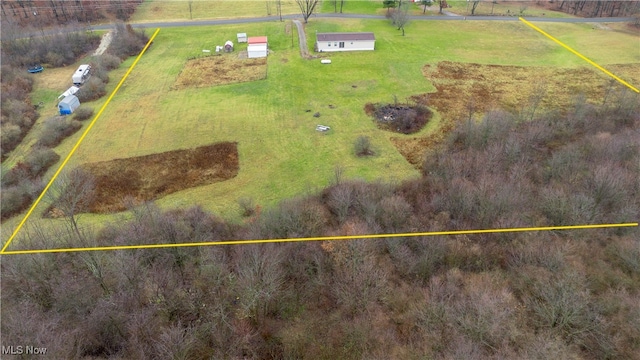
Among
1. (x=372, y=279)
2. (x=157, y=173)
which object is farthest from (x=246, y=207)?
(x=372, y=279)

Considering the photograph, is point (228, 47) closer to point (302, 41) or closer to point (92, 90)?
point (302, 41)

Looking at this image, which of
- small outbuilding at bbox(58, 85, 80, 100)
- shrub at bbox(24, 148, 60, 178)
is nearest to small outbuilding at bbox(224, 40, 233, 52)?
small outbuilding at bbox(58, 85, 80, 100)

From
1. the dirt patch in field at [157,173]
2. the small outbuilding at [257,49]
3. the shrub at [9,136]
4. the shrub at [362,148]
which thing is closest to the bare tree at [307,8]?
the small outbuilding at [257,49]

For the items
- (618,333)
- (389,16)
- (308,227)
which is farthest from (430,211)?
(389,16)

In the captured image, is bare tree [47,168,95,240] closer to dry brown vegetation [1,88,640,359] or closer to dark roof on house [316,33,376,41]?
dry brown vegetation [1,88,640,359]

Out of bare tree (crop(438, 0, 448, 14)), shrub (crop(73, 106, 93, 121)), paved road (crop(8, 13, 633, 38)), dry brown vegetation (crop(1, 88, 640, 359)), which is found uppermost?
bare tree (crop(438, 0, 448, 14))

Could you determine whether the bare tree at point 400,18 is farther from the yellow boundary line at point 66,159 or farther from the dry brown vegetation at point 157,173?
the dry brown vegetation at point 157,173

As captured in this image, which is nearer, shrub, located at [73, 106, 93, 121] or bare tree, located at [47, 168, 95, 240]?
bare tree, located at [47, 168, 95, 240]

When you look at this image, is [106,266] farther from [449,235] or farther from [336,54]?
[336,54]
